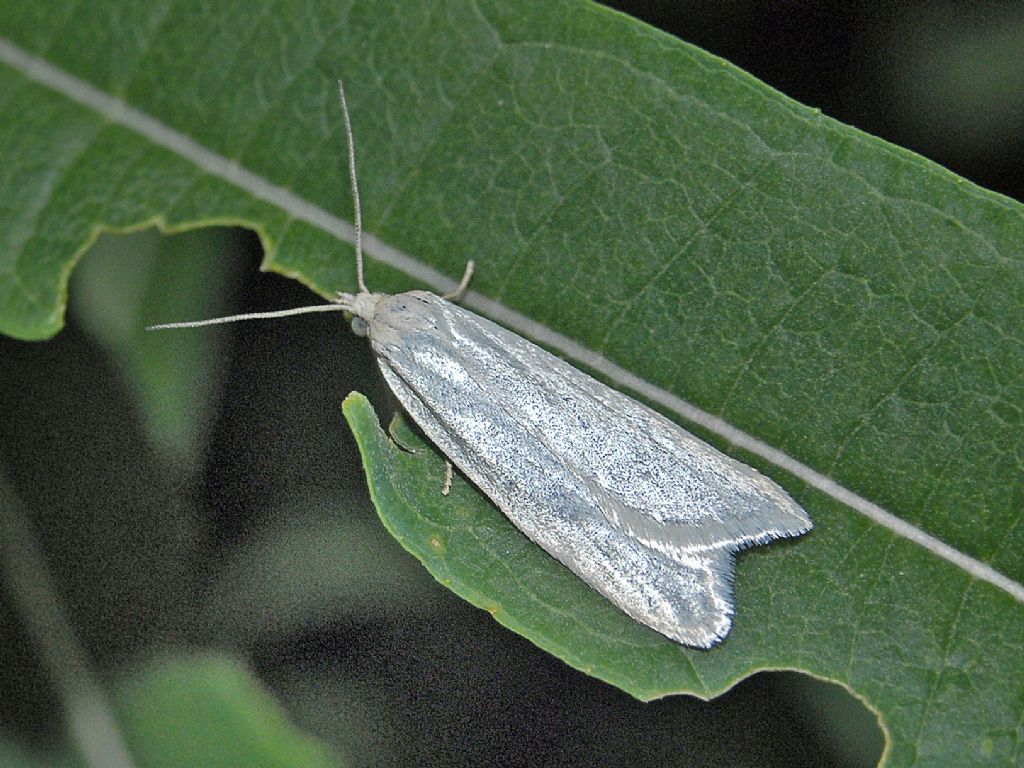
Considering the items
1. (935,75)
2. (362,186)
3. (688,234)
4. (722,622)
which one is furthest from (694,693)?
(935,75)

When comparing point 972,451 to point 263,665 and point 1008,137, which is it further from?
point 263,665

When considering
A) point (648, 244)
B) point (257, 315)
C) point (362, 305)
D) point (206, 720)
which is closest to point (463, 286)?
point (362, 305)

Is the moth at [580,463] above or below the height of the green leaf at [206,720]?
above

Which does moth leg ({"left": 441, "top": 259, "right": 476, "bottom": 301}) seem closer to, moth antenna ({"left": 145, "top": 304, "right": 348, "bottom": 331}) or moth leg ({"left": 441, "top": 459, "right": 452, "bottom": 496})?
moth antenna ({"left": 145, "top": 304, "right": 348, "bottom": 331})

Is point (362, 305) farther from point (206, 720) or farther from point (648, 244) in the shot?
point (206, 720)

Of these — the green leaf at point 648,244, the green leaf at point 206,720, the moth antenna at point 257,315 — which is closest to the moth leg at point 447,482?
the green leaf at point 648,244

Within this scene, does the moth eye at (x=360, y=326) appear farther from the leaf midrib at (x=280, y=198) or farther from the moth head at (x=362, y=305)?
the leaf midrib at (x=280, y=198)

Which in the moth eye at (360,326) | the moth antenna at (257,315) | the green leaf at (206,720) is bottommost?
the green leaf at (206,720)
